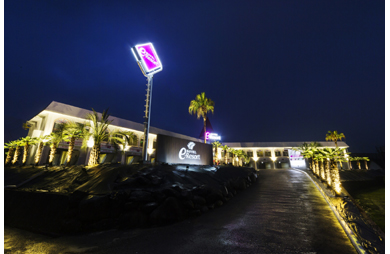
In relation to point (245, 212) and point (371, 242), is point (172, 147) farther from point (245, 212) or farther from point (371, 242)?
point (371, 242)

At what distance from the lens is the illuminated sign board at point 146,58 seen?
712 inches

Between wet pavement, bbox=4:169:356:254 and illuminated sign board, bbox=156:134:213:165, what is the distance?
288 inches

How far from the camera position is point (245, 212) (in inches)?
307

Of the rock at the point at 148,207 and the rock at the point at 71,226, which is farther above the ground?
the rock at the point at 148,207

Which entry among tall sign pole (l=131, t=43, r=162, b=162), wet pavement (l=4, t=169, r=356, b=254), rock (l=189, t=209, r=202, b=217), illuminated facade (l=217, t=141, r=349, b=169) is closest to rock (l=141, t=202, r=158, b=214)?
wet pavement (l=4, t=169, r=356, b=254)

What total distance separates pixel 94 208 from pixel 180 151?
9.52 metres

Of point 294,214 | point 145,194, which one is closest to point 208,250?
point 145,194

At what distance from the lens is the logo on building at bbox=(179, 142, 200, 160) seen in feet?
50.7

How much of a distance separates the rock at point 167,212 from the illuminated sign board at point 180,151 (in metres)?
6.77

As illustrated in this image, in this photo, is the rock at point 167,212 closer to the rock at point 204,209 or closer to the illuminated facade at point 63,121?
the rock at point 204,209

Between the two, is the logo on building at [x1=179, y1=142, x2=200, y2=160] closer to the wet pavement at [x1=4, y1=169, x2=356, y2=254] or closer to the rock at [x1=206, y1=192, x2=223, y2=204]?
the rock at [x1=206, y1=192, x2=223, y2=204]

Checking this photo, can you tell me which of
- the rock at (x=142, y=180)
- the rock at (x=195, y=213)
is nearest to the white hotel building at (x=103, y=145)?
the rock at (x=142, y=180)

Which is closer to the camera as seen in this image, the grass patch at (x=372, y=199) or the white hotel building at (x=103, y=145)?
the grass patch at (x=372, y=199)

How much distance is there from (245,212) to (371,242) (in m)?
4.30
